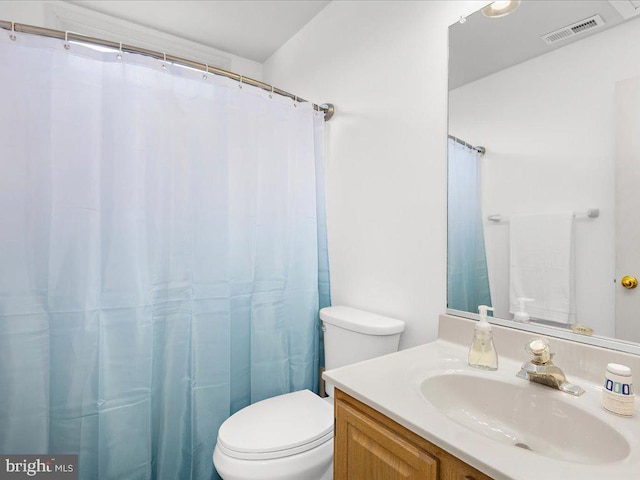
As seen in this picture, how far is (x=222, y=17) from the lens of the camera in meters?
1.99

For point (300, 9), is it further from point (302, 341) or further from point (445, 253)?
point (302, 341)

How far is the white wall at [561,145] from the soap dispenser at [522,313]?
44 mm

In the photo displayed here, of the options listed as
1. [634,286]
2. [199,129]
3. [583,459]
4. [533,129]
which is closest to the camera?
[583,459]

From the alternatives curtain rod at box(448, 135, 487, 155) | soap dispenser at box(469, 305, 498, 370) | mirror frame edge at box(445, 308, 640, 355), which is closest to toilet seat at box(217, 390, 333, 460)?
soap dispenser at box(469, 305, 498, 370)

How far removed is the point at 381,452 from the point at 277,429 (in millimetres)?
530

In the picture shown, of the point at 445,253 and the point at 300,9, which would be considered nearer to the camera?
the point at 445,253

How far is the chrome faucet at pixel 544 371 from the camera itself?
2.76ft

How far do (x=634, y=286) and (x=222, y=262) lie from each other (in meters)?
1.37

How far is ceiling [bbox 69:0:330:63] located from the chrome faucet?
1957 mm

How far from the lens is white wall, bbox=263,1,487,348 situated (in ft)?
4.26

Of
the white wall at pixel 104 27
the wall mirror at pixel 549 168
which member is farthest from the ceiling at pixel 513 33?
the white wall at pixel 104 27

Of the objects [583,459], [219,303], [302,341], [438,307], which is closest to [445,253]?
[438,307]

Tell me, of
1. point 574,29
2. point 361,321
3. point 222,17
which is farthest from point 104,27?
point 574,29

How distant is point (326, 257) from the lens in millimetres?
1807
